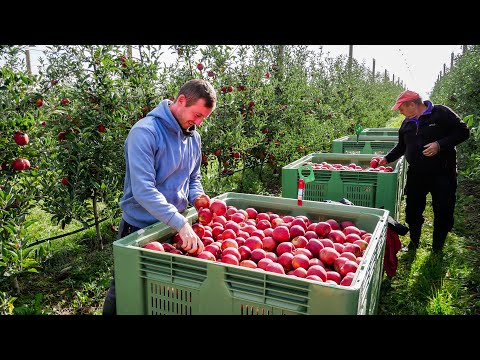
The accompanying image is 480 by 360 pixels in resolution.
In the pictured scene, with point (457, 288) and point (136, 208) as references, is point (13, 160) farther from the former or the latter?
point (457, 288)

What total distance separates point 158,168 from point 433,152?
2.97m

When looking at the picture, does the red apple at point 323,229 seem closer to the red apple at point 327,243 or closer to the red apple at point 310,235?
the red apple at point 310,235

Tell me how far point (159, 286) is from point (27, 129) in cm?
162

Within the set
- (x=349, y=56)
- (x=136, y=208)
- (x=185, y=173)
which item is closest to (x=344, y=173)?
(x=185, y=173)

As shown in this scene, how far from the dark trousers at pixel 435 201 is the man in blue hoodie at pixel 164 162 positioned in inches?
113

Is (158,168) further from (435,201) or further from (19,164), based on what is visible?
(435,201)

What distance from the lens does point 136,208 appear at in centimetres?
240

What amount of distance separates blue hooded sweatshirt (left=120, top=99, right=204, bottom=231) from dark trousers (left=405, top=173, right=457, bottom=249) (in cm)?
279

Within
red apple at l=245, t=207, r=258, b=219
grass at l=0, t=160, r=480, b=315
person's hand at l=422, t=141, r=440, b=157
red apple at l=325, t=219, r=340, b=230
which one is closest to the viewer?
red apple at l=325, t=219, r=340, b=230

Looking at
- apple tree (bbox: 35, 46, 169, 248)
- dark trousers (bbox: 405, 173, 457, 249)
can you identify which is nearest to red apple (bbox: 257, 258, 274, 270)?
apple tree (bbox: 35, 46, 169, 248)

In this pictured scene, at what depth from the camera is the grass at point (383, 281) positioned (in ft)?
10.8

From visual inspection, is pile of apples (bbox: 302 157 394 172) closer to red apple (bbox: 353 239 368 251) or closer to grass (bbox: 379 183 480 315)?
grass (bbox: 379 183 480 315)

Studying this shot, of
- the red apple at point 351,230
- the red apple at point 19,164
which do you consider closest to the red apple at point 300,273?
the red apple at point 351,230

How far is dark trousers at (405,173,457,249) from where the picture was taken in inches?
163
